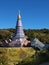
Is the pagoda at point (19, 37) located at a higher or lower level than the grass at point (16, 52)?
higher

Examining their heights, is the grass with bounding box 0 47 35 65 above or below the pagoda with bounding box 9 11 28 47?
below

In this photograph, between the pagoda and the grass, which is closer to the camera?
the grass

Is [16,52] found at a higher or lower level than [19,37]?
lower

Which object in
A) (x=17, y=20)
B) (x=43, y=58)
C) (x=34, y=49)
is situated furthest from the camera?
(x=17, y=20)

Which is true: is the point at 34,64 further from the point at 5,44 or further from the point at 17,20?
→ the point at 17,20

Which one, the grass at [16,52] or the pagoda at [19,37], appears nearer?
the grass at [16,52]

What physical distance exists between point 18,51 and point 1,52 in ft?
8.08

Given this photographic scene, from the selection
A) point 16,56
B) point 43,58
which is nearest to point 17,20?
point 16,56

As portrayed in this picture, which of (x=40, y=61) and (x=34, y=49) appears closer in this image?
(x=40, y=61)

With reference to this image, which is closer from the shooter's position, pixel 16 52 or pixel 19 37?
pixel 16 52

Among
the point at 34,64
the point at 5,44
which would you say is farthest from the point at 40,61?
the point at 5,44

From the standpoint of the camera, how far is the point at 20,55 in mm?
42781

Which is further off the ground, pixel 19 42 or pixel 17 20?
pixel 17 20

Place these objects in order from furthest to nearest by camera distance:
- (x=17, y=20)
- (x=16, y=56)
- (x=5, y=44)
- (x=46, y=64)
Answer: (x=17, y=20) < (x=5, y=44) < (x=16, y=56) < (x=46, y=64)
